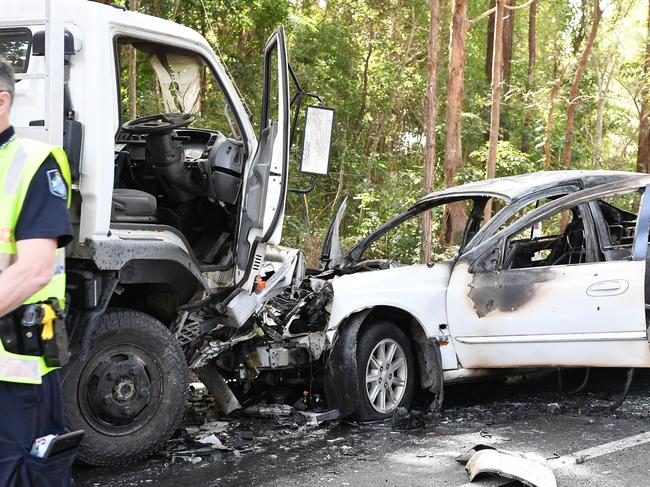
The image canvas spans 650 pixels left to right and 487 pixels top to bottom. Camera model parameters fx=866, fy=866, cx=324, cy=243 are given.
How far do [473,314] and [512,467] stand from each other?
1.71m

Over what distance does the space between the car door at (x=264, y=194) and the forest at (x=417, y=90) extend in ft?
20.0

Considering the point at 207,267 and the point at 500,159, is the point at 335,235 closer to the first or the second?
the point at 207,267

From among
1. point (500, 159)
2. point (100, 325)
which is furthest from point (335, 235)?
point (500, 159)

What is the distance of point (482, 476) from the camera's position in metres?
4.71

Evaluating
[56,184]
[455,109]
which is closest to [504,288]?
[56,184]

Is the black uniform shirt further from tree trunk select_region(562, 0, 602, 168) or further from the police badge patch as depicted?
tree trunk select_region(562, 0, 602, 168)

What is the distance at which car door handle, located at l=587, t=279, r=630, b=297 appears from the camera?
5727 mm

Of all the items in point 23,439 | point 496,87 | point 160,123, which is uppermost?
point 496,87

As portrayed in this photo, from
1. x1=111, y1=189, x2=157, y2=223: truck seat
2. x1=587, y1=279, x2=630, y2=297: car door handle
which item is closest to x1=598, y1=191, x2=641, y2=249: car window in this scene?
x1=587, y1=279, x2=630, y2=297: car door handle

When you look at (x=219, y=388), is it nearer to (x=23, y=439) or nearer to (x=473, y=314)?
(x=473, y=314)

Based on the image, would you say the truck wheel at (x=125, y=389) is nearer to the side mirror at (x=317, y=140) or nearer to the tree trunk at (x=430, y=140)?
the side mirror at (x=317, y=140)

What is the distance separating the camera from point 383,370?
6.25m

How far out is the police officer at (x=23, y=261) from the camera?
253cm

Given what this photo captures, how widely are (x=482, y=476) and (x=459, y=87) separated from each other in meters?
11.1
